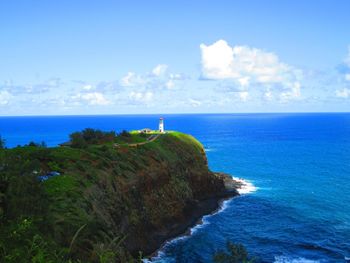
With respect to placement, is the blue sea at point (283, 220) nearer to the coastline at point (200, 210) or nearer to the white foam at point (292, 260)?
the white foam at point (292, 260)

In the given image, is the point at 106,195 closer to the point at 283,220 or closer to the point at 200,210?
the point at 200,210

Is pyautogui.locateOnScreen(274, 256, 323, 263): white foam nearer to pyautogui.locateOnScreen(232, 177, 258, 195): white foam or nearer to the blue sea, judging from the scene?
the blue sea

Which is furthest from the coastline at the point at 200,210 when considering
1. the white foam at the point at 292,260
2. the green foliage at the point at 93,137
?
the green foliage at the point at 93,137

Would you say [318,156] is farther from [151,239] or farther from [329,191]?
[151,239]

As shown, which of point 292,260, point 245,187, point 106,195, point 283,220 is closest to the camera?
point 292,260

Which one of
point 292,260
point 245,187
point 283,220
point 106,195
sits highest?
point 106,195

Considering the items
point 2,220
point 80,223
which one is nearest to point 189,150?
point 80,223

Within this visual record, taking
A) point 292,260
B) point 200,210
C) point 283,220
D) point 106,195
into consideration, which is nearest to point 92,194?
point 106,195
